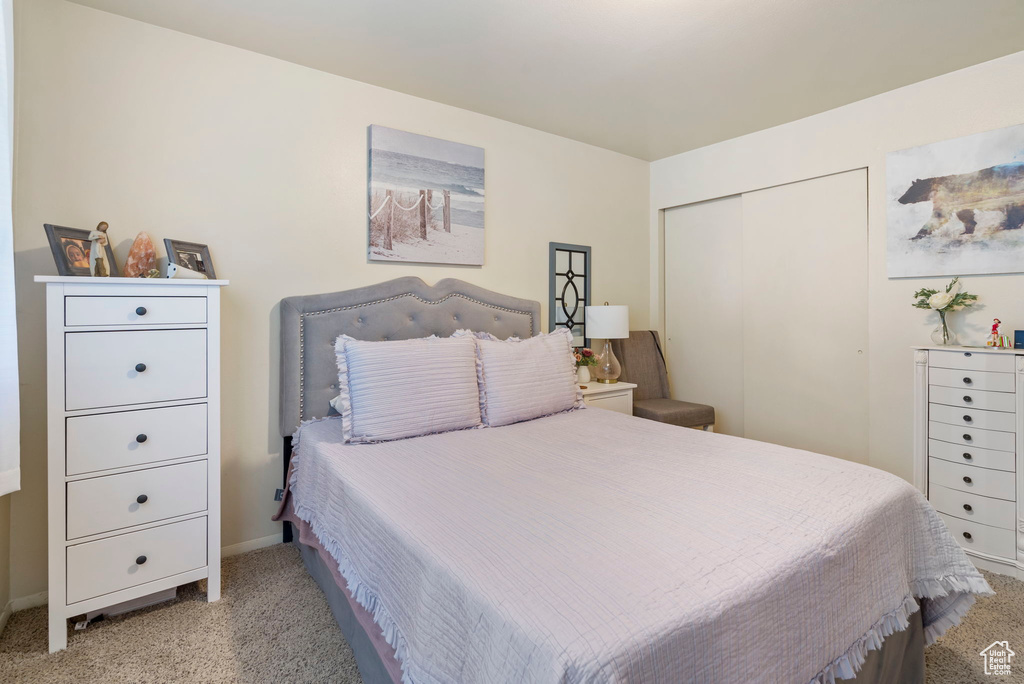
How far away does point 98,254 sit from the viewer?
6.14 feet

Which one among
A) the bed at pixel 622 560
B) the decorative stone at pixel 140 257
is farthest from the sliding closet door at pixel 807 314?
the decorative stone at pixel 140 257

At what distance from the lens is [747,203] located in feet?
11.7

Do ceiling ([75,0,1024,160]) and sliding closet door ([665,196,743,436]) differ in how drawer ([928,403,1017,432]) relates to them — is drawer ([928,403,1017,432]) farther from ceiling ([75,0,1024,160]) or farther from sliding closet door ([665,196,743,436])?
ceiling ([75,0,1024,160])

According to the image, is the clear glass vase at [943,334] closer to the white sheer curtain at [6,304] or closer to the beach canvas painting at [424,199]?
the beach canvas painting at [424,199]

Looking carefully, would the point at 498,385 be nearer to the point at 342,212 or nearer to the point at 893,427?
the point at 342,212

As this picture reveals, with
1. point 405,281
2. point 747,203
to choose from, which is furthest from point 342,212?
point 747,203

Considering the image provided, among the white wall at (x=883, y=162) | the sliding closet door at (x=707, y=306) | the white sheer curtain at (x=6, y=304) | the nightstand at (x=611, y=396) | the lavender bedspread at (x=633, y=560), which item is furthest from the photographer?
the sliding closet door at (x=707, y=306)

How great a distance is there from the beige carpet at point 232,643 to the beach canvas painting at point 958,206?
1.64m

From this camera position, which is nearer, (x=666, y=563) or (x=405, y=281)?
(x=666, y=563)

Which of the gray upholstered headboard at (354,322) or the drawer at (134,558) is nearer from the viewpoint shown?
the drawer at (134,558)

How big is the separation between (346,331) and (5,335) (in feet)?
4.28

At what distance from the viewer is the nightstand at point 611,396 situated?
3.19 m

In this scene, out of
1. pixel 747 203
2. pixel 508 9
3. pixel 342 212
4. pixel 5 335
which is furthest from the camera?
pixel 747 203

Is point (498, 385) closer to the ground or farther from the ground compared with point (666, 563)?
farther from the ground
